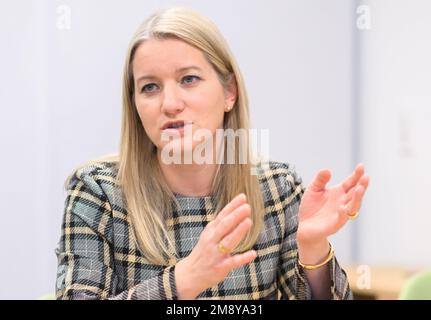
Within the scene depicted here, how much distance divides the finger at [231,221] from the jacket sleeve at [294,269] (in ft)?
0.95

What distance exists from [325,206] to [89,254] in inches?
15.7

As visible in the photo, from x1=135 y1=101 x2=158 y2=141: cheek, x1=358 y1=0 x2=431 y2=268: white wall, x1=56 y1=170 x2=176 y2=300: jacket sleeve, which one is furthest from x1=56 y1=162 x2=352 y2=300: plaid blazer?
x1=358 y1=0 x2=431 y2=268: white wall

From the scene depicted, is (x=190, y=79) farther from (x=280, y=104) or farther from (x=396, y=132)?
(x=396, y=132)

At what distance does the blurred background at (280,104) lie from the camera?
1.83 metres

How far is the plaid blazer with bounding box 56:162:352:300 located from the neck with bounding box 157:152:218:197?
0.07ft

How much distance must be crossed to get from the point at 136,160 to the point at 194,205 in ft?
0.45

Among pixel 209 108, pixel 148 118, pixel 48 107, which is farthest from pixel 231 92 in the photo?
pixel 48 107

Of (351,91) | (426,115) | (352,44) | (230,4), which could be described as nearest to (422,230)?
(426,115)

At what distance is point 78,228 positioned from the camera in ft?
3.21

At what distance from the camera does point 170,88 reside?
1.00m

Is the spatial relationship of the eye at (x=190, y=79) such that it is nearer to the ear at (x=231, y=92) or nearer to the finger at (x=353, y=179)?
the ear at (x=231, y=92)

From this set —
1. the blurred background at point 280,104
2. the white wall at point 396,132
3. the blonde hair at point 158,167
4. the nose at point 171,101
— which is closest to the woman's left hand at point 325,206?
the blonde hair at point 158,167

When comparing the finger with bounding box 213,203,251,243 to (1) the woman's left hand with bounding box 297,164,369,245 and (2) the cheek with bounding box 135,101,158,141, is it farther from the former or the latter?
(2) the cheek with bounding box 135,101,158,141

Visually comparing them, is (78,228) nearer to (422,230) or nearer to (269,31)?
(269,31)
